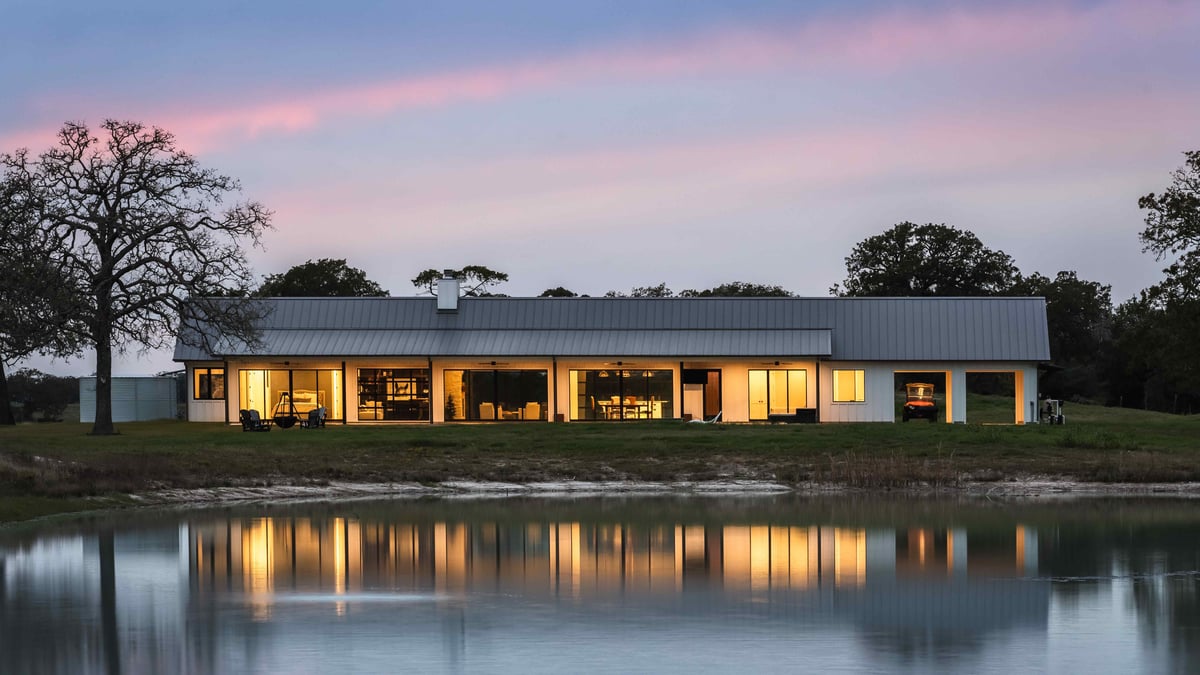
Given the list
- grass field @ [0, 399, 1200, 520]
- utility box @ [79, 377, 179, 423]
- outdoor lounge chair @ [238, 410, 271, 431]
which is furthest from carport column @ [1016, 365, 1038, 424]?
utility box @ [79, 377, 179, 423]

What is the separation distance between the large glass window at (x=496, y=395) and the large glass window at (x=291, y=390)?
174 inches

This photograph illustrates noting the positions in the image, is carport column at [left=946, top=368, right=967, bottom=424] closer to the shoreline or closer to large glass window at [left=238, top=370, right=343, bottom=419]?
the shoreline

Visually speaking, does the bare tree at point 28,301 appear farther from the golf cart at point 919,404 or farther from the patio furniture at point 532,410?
the golf cart at point 919,404

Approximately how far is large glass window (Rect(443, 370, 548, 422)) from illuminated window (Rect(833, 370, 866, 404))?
11.2 metres

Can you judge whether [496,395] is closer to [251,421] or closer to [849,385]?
A: [251,421]

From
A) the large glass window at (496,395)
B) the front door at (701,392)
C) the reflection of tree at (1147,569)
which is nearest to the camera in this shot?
the reflection of tree at (1147,569)

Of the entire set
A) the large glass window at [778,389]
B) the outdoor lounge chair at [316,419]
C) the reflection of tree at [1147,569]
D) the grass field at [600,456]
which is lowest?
the reflection of tree at [1147,569]

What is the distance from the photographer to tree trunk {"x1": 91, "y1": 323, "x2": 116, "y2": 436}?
2109 inches

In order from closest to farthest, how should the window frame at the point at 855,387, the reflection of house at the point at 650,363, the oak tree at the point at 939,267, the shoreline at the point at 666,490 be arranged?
the shoreline at the point at 666,490
the reflection of house at the point at 650,363
the window frame at the point at 855,387
the oak tree at the point at 939,267

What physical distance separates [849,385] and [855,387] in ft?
0.79

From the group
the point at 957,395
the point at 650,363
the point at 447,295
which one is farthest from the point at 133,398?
the point at 957,395

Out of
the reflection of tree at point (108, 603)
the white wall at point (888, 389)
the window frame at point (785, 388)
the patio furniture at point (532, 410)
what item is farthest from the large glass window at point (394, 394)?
the reflection of tree at point (108, 603)

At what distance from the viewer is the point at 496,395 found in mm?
62250

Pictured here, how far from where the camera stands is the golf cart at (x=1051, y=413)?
59219 millimetres
